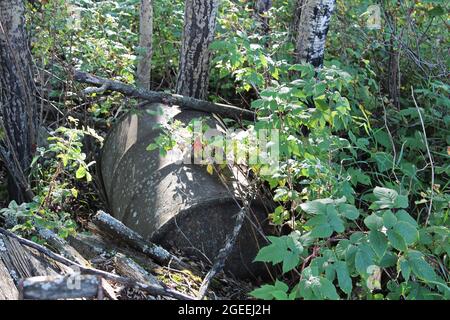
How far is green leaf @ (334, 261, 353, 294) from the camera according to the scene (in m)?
3.09

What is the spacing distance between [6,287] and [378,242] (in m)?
1.71

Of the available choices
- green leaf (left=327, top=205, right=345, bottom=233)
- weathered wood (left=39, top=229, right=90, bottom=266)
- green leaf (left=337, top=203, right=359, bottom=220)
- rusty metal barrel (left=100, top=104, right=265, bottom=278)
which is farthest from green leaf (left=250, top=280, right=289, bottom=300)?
rusty metal barrel (left=100, top=104, right=265, bottom=278)

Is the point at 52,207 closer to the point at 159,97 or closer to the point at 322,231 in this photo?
the point at 159,97

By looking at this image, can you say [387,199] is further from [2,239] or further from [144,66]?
[144,66]

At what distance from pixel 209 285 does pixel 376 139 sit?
197 centimetres

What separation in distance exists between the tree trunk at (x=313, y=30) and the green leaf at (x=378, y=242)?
2964 millimetres

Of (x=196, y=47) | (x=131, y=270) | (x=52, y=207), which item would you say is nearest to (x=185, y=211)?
→ (x=131, y=270)

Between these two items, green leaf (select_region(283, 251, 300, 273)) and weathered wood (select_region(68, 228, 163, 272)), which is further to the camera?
weathered wood (select_region(68, 228, 163, 272))

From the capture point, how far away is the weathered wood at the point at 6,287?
2783 mm

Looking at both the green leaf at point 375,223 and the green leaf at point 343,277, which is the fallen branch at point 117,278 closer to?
the green leaf at point 343,277

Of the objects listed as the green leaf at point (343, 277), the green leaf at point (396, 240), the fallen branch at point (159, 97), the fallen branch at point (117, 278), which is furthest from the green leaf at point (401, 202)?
the fallen branch at point (159, 97)

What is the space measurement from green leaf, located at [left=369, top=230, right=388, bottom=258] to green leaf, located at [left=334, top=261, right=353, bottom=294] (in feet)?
0.54

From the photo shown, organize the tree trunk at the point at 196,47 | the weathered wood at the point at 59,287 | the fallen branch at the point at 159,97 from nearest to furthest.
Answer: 1. the weathered wood at the point at 59,287
2. the fallen branch at the point at 159,97
3. the tree trunk at the point at 196,47

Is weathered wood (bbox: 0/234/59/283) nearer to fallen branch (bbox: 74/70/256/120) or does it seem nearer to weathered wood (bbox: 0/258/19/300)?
weathered wood (bbox: 0/258/19/300)
